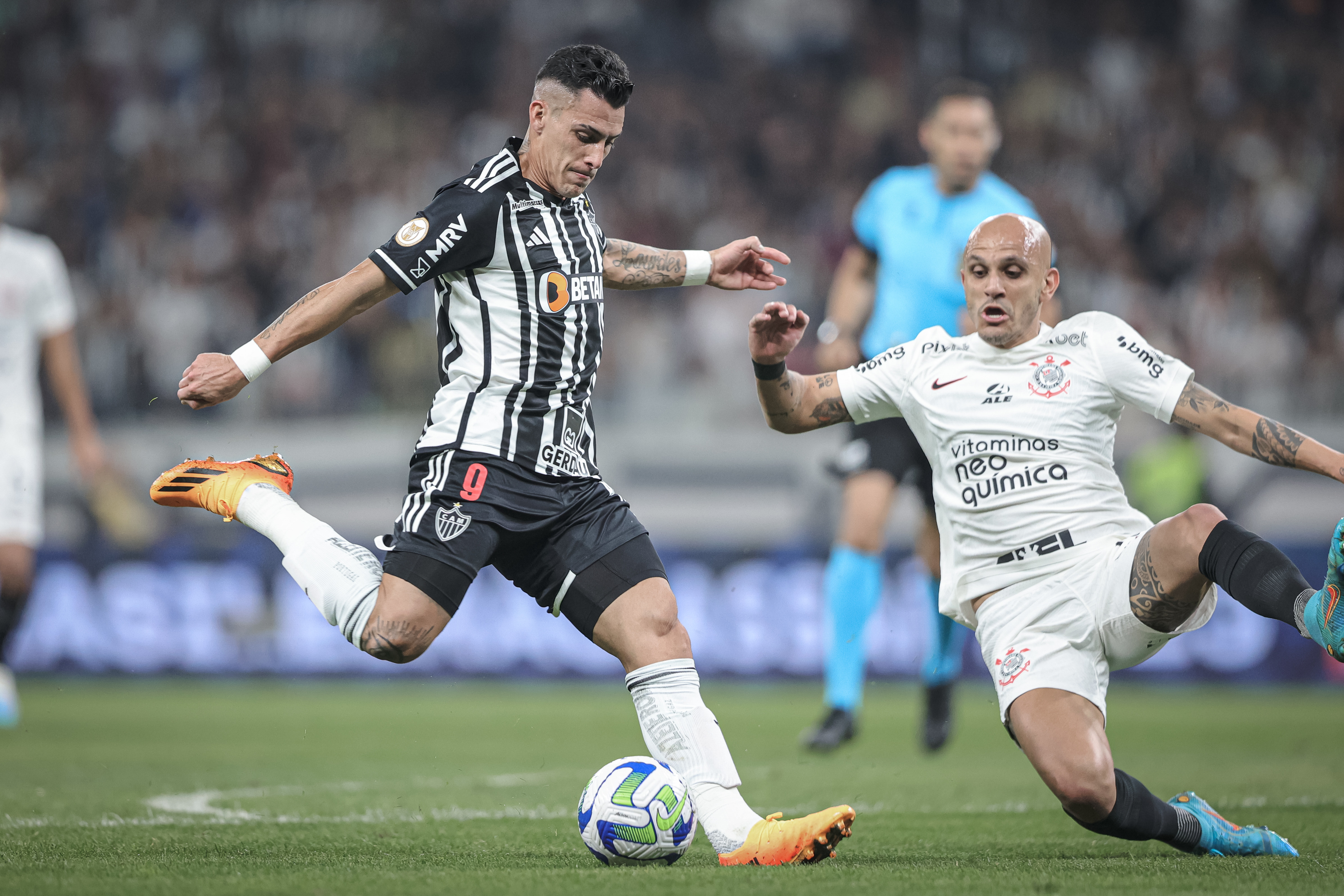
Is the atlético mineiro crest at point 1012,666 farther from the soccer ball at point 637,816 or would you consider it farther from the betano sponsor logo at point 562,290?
the betano sponsor logo at point 562,290

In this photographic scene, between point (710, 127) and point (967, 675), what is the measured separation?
6.78 m

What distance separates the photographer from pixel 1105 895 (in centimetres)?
331

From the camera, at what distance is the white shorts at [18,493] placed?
6.97 m

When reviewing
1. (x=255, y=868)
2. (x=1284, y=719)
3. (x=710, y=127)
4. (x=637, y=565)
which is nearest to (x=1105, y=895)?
(x=637, y=565)

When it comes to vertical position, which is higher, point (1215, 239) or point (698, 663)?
point (1215, 239)

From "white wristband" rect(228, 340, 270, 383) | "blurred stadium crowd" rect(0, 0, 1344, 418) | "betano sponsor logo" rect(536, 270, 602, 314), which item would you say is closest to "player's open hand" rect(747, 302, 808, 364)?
"betano sponsor logo" rect(536, 270, 602, 314)

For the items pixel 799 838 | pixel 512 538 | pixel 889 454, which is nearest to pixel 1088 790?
pixel 799 838

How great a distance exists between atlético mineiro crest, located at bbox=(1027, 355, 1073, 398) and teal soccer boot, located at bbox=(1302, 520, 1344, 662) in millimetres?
974

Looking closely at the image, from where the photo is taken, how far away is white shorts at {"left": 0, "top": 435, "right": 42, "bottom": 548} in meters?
6.97

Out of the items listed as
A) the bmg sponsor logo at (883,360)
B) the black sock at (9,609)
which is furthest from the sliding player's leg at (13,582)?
the bmg sponsor logo at (883,360)

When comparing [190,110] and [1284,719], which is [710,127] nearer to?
[190,110]

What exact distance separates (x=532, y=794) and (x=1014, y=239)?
9.34 feet

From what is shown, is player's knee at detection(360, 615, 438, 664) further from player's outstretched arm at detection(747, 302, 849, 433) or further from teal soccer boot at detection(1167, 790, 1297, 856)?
teal soccer boot at detection(1167, 790, 1297, 856)

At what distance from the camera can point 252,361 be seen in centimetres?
396
